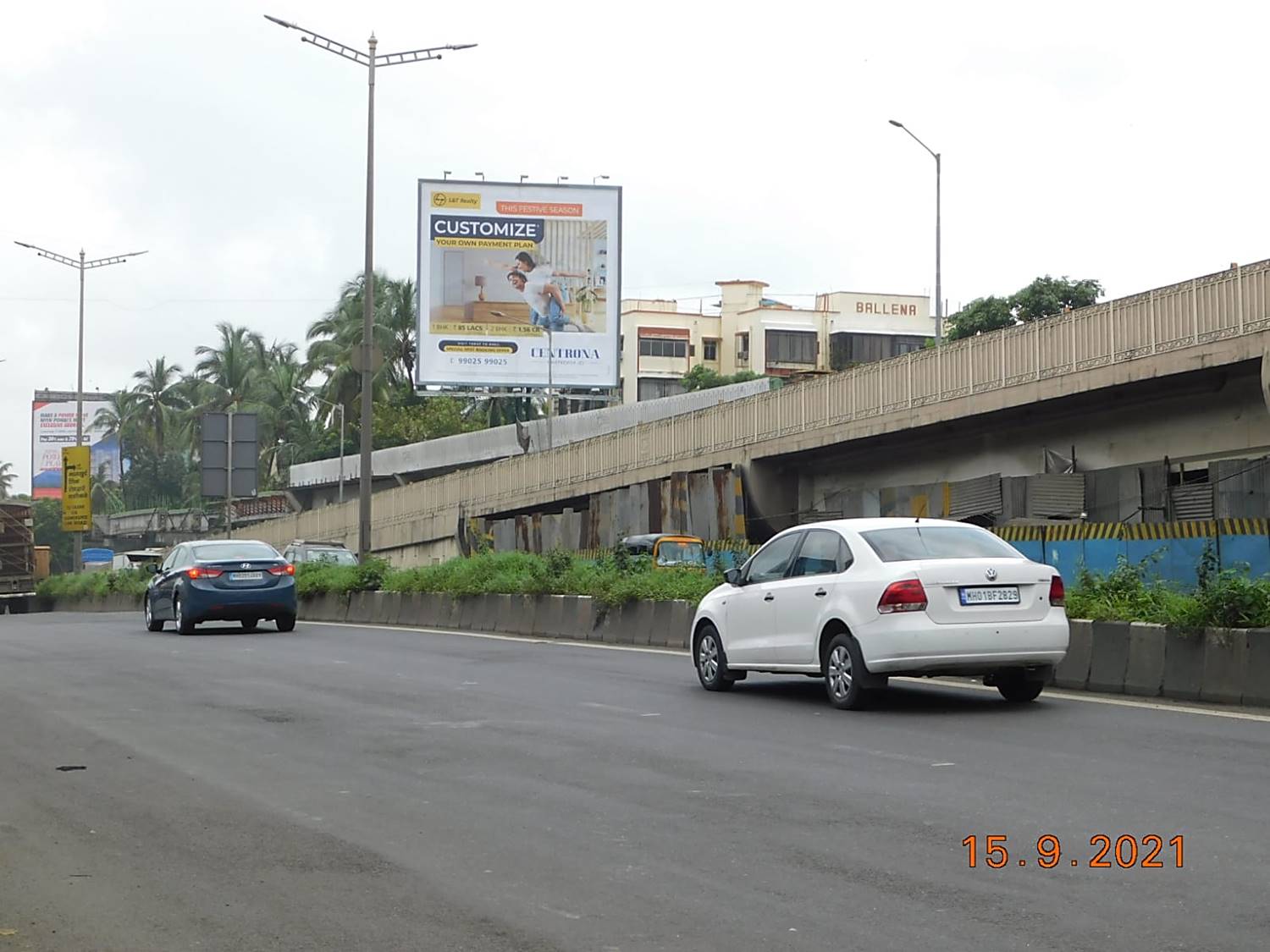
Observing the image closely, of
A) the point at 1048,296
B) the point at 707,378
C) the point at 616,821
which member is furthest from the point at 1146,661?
the point at 707,378

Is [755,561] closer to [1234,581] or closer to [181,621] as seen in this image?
[1234,581]

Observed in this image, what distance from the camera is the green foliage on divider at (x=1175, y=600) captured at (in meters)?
13.6

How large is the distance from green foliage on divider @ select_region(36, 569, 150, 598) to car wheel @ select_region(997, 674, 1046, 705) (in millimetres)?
34423

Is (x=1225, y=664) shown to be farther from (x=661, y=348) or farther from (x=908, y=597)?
(x=661, y=348)

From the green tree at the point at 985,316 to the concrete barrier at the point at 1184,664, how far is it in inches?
2477

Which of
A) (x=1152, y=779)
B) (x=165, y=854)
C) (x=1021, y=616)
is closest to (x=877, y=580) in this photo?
(x=1021, y=616)

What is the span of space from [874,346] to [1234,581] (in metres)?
99.1

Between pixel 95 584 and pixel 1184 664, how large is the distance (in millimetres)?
43709

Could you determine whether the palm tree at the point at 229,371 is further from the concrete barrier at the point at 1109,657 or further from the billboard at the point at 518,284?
the concrete barrier at the point at 1109,657

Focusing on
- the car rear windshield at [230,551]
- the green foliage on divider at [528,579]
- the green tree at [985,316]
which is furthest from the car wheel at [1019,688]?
the green tree at [985,316]

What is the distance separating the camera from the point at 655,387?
4392 inches

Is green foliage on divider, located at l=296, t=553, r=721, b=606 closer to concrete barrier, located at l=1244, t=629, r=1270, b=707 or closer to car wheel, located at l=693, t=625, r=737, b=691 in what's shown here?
car wheel, located at l=693, t=625, r=737, b=691

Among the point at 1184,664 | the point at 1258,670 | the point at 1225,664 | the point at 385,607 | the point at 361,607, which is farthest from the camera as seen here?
the point at 361,607

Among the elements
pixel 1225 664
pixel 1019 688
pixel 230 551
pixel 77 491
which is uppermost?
pixel 77 491
